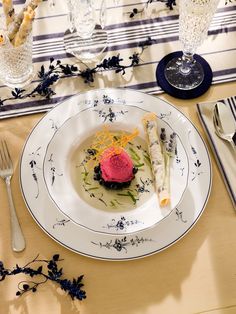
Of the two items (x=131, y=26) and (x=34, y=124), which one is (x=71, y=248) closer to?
(x=34, y=124)

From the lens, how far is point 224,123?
900 millimetres

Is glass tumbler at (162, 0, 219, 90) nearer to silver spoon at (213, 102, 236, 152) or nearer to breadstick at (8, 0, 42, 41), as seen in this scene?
silver spoon at (213, 102, 236, 152)

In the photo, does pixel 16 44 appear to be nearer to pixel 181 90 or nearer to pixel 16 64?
pixel 16 64

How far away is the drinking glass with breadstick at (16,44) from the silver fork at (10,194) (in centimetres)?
16

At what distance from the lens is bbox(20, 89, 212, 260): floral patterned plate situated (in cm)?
77

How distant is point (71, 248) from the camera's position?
2.51 ft

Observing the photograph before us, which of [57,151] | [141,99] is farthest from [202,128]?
[57,151]

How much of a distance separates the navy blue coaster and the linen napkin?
0.05 meters

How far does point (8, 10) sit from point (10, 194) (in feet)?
1.13

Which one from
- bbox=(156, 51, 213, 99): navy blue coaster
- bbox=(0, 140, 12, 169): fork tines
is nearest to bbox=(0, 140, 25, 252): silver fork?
bbox=(0, 140, 12, 169): fork tines

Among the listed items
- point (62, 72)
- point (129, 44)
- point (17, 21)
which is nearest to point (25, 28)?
point (17, 21)

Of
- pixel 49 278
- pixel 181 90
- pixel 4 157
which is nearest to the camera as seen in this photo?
pixel 49 278

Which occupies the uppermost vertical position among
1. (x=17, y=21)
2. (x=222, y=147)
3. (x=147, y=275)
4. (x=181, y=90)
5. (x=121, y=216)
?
(x=17, y=21)

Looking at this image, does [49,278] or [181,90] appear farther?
[181,90]
